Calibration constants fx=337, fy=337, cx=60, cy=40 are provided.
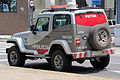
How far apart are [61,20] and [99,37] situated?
4.54ft

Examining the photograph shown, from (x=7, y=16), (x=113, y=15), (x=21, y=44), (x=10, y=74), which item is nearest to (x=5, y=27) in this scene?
(x=7, y=16)

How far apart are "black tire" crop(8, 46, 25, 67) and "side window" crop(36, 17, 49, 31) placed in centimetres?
123

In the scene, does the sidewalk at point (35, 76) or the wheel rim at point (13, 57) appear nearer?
Answer: the sidewalk at point (35, 76)

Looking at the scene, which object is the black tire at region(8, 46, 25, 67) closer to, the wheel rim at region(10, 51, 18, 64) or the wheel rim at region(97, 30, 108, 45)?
the wheel rim at region(10, 51, 18, 64)

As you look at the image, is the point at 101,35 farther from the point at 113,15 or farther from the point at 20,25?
the point at 113,15

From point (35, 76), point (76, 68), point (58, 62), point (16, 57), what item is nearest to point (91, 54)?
point (58, 62)

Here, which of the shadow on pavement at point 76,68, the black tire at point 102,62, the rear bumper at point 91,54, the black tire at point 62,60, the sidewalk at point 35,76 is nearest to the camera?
the sidewalk at point 35,76

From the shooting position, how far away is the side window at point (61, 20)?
10992 mm

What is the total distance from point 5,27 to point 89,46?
26219mm

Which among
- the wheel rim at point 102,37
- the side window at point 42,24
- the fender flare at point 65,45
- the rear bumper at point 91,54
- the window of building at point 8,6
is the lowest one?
the rear bumper at point 91,54

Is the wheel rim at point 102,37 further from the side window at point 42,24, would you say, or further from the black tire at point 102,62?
the side window at point 42,24

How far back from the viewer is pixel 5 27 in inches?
1428

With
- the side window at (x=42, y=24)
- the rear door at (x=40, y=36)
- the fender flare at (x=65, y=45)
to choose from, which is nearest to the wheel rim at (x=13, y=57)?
the rear door at (x=40, y=36)

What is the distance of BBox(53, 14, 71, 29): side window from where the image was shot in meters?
11.0
